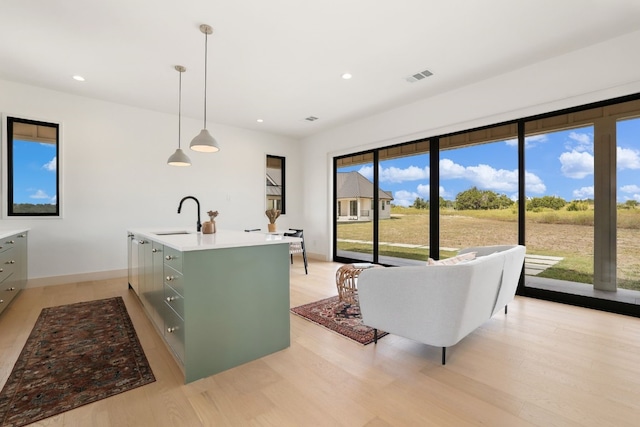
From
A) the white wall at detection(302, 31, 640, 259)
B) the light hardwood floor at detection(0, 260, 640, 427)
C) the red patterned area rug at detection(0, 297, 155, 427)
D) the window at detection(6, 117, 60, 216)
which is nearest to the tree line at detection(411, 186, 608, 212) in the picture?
the white wall at detection(302, 31, 640, 259)

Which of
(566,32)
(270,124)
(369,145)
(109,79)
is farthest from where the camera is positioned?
(270,124)

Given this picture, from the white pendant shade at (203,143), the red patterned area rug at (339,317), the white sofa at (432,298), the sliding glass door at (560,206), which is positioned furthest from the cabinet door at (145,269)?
the sliding glass door at (560,206)

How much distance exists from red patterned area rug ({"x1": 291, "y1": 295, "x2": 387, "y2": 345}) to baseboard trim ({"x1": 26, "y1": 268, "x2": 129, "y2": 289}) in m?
3.36

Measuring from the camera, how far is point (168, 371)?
6.63 feet

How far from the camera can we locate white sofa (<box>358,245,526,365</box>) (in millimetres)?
1932

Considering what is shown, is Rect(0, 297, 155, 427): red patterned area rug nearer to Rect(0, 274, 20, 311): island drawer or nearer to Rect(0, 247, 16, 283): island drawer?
Rect(0, 274, 20, 311): island drawer

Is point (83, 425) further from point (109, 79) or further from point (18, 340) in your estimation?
point (109, 79)

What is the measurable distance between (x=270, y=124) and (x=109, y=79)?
2.73 meters

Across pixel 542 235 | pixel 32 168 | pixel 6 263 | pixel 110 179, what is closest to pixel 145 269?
pixel 6 263

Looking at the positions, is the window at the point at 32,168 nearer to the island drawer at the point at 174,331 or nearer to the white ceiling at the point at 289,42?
the white ceiling at the point at 289,42

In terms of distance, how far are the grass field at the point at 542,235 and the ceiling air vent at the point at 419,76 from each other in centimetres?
201

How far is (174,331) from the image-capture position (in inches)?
81.5

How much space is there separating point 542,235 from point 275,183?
5.04 m

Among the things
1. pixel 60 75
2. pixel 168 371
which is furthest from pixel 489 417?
pixel 60 75
